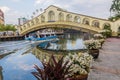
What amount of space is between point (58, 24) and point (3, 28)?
3857 cm

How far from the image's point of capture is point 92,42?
40.2ft

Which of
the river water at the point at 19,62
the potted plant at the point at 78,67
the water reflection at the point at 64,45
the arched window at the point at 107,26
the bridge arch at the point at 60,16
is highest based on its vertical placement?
the bridge arch at the point at 60,16

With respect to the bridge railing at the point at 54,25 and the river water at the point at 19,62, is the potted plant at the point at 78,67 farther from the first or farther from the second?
the bridge railing at the point at 54,25

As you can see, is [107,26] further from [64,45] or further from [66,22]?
[64,45]

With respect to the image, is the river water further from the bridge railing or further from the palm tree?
the palm tree

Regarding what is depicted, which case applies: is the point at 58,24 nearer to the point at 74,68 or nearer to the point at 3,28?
the point at 3,28

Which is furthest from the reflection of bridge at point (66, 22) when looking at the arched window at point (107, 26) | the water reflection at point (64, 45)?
the water reflection at point (64, 45)

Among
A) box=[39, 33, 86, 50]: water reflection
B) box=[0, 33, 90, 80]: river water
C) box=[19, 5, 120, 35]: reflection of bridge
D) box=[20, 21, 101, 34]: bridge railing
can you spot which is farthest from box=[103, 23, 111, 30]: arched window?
box=[0, 33, 90, 80]: river water

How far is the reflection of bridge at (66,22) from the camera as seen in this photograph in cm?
4835

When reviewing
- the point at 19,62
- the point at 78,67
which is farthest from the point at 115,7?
the point at 78,67

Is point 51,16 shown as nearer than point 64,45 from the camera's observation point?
No

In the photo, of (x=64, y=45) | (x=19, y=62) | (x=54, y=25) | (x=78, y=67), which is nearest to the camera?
(x=78, y=67)

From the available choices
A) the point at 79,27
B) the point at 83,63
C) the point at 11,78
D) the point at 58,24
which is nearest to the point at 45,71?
the point at 83,63

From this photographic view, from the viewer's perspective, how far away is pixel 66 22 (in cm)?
5209
